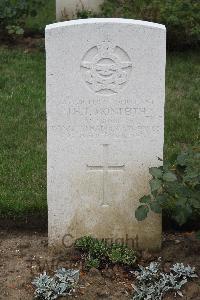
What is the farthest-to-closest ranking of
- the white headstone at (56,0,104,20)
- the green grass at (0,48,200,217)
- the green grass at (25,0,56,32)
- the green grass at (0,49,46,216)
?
the green grass at (25,0,56,32) < the white headstone at (56,0,104,20) < the green grass at (0,48,200,217) < the green grass at (0,49,46,216)

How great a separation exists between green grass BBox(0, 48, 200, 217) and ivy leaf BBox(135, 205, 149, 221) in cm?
100

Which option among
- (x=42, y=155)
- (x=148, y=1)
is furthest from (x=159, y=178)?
(x=148, y=1)

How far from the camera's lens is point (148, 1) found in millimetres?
8773

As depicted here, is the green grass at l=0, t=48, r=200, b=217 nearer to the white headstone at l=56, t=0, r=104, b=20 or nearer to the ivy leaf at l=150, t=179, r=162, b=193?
the white headstone at l=56, t=0, r=104, b=20

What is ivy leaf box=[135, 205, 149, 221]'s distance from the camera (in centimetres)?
421

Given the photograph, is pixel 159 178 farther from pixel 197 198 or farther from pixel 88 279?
pixel 88 279

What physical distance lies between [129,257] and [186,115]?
2.67 meters

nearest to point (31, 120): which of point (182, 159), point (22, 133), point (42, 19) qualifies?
point (22, 133)

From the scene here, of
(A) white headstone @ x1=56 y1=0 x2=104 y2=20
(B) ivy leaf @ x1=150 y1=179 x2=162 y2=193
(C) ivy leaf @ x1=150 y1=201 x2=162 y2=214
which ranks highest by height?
(A) white headstone @ x1=56 y1=0 x2=104 y2=20

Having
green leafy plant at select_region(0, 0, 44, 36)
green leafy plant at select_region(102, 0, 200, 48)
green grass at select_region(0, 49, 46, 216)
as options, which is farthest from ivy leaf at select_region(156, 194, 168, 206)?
green leafy plant at select_region(0, 0, 44, 36)

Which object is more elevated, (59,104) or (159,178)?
(59,104)

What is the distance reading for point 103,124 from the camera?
14.0 feet

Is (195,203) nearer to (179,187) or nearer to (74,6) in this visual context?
(179,187)

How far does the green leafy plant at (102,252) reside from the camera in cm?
432
